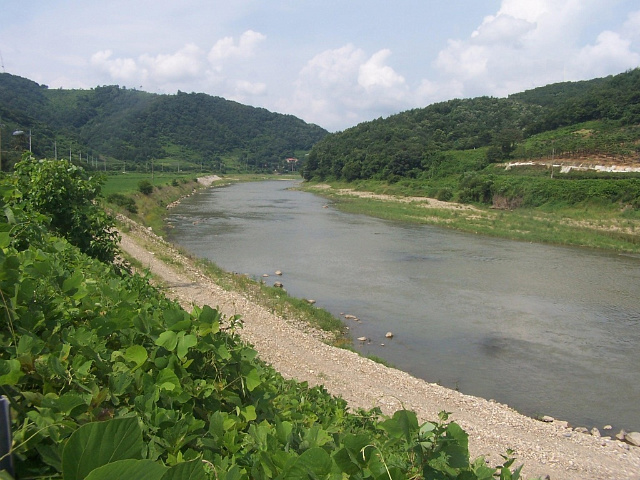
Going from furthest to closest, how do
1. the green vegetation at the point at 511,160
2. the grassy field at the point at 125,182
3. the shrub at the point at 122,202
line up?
the grassy field at the point at 125,182 → the green vegetation at the point at 511,160 → the shrub at the point at 122,202

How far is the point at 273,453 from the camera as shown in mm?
1983

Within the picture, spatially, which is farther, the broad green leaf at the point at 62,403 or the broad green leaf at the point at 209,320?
the broad green leaf at the point at 209,320

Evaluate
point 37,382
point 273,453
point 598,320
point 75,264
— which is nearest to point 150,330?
point 37,382

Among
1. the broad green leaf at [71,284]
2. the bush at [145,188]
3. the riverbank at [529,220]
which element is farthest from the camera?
the bush at [145,188]

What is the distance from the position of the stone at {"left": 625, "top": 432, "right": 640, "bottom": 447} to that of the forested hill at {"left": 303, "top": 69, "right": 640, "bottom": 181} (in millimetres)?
43014

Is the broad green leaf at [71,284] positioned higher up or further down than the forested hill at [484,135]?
further down

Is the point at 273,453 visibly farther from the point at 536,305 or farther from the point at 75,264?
the point at 536,305

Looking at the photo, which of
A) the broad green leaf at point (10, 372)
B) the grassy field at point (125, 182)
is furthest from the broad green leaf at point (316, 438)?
the grassy field at point (125, 182)

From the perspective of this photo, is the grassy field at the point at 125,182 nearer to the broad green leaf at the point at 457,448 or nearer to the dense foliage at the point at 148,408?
the dense foliage at the point at 148,408

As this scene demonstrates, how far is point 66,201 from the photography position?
9.16 meters

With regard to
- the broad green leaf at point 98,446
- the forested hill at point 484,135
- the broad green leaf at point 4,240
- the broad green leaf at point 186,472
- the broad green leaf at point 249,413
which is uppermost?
the forested hill at point 484,135

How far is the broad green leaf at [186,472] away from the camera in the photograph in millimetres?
1143

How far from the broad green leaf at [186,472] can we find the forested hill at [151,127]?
193 ft

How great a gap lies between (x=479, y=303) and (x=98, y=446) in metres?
16.2
